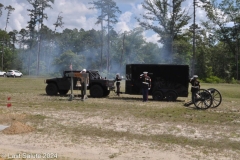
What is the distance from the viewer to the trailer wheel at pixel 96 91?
18.3 m

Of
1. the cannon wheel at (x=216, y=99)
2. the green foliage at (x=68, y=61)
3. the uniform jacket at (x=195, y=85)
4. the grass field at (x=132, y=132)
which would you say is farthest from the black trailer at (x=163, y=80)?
the green foliage at (x=68, y=61)

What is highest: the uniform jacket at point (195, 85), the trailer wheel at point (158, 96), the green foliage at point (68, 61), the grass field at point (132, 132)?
the green foliage at point (68, 61)

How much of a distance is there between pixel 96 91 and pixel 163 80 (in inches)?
152

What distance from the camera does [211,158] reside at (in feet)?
22.1

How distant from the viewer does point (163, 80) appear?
56.7 feet

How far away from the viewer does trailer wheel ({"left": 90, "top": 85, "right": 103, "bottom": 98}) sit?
18344 millimetres

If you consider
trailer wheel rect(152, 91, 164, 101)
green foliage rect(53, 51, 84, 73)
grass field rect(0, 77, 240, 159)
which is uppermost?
green foliage rect(53, 51, 84, 73)

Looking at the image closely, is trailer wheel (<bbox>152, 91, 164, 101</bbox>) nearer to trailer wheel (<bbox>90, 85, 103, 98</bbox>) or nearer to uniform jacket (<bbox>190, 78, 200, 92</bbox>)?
trailer wheel (<bbox>90, 85, 103, 98</bbox>)

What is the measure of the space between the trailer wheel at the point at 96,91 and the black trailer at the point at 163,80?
1.64 metres

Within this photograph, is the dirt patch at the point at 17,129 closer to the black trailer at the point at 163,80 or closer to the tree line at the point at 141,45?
the black trailer at the point at 163,80

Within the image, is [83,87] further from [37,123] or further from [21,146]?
[21,146]

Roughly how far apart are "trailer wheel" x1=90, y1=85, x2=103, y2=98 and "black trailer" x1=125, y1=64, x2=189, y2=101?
1641mm

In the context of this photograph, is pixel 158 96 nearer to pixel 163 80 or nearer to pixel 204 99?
pixel 163 80

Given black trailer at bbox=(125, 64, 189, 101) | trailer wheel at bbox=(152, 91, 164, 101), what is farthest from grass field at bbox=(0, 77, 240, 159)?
trailer wheel at bbox=(152, 91, 164, 101)
